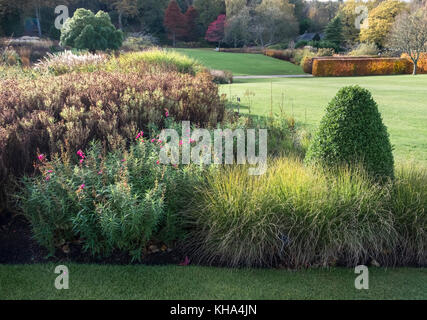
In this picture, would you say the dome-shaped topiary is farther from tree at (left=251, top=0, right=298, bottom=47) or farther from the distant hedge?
tree at (left=251, top=0, right=298, bottom=47)

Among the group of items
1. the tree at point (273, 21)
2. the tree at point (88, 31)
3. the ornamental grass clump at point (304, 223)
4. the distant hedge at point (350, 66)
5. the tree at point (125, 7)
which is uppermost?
the tree at point (125, 7)

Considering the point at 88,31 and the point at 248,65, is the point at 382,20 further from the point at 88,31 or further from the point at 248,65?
the point at 88,31

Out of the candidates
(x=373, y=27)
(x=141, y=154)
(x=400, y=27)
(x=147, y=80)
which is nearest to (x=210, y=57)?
(x=400, y=27)

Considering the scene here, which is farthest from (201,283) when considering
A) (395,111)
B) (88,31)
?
(88,31)

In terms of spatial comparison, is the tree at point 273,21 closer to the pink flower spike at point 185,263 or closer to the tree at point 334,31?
the tree at point 334,31

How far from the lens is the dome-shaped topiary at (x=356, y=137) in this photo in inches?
156

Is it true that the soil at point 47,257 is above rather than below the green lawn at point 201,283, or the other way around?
above

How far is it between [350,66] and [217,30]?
2732cm

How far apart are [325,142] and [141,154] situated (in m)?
2.09

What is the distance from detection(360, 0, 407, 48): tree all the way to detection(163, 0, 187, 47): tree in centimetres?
2338

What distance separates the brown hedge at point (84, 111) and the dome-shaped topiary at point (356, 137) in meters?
2.25

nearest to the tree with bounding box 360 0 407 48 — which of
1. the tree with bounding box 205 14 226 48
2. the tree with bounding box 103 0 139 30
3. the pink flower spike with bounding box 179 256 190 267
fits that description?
the tree with bounding box 205 14 226 48

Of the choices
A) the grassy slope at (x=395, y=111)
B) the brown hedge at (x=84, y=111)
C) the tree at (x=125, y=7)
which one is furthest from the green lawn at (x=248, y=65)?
the brown hedge at (x=84, y=111)

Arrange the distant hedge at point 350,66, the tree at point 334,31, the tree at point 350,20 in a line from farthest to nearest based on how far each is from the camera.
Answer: the tree at point 350,20 < the tree at point 334,31 < the distant hedge at point 350,66
